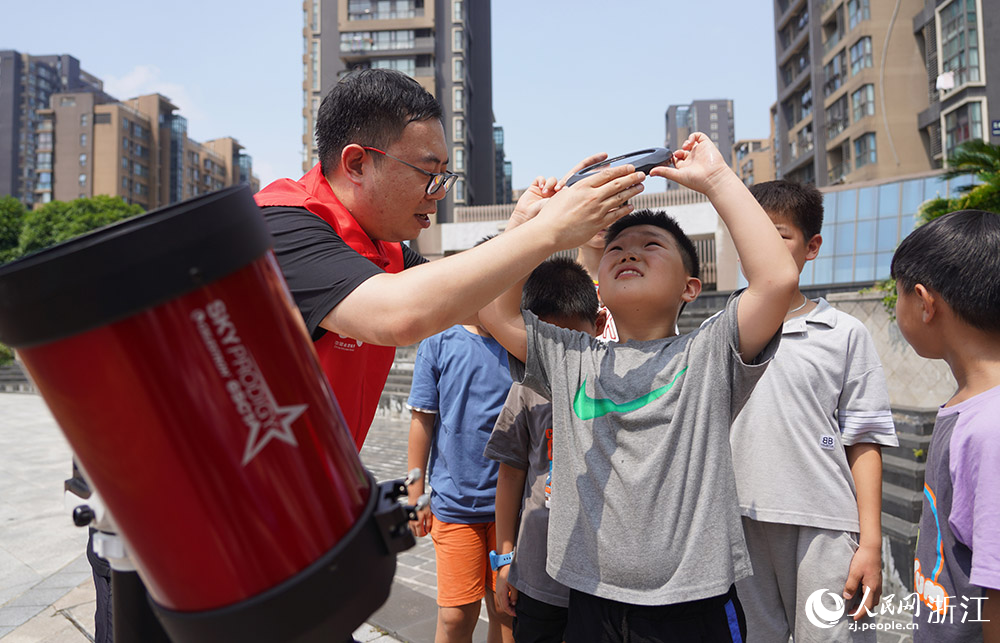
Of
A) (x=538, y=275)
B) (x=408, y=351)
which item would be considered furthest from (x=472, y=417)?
(x=408, y=351)

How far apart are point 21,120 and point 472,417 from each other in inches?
4090

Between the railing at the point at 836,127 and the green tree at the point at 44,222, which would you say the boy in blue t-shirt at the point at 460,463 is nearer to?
the railing at the point at 836,127

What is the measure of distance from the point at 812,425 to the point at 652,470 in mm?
935

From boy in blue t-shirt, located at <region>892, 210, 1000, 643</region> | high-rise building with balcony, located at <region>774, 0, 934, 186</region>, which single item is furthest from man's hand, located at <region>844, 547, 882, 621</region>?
high-rise building with balcony, located at <region>774, 0, 934, 186</region>

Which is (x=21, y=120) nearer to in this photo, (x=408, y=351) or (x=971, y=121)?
(x=408, y=351)

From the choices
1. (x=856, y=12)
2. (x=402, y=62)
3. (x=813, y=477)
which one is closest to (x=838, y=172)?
(x=856, y=12)

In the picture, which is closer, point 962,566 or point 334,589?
point 334,589

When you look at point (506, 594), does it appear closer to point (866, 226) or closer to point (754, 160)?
point (866, 226)

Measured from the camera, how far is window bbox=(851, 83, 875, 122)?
112ft

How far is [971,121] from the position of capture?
28266 mm

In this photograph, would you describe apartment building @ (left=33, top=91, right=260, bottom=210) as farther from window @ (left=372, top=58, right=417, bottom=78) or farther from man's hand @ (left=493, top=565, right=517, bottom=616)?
man's hand @ (left=493, top=565, right=517, bottom=616)

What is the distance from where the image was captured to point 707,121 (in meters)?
127

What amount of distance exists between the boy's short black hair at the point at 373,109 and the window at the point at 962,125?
32149 millimetres

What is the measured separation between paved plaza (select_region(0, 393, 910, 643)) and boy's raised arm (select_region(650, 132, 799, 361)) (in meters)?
1.61
